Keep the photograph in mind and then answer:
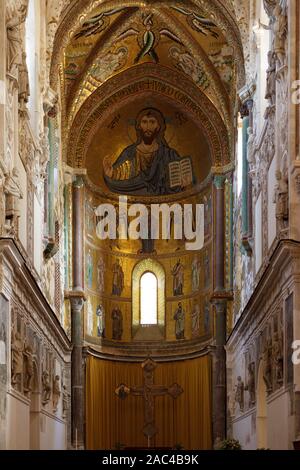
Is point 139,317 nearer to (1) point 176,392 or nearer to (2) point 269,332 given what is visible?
(1) point 176,392

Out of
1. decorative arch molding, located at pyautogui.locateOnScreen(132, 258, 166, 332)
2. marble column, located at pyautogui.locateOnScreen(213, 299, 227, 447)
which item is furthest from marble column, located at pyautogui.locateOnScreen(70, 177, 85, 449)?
marble column, located at pyautogui.locateOnScreen(213, 299, 227, 447)

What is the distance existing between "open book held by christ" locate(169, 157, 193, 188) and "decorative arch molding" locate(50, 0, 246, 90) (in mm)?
8035

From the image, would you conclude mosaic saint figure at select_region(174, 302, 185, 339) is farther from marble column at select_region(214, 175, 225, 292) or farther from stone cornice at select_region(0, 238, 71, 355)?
stone cornice at select_region(0, 238, 71, 355)

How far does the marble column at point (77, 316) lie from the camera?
36719mm

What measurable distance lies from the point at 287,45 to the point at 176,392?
19.5 meters

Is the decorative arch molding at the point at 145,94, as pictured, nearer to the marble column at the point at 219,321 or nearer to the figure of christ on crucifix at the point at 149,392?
the marble column at the point at 219,321

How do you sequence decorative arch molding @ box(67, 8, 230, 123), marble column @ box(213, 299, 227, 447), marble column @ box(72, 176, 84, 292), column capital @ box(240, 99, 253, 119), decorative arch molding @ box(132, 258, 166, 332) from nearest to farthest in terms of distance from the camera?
column capital @ box(240, 99, 253, 119)
decorative arch molding @ box(67, 8, 230, 123)
marble column @ box(213, 299, 227, 447)
marble column @ box(72, 176, 84, 292)
decorative arch molding @ box(132, 258, 166, 332)

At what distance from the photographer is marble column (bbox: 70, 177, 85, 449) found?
1446 inches

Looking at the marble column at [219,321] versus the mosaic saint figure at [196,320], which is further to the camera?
the mosaic saint figure at [196,320]

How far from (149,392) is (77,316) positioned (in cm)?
435

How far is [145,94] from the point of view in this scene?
39.5 m

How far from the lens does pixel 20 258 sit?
22.0 m

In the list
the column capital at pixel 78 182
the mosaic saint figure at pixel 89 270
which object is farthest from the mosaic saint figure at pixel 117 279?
the column capital at pixel 78 182

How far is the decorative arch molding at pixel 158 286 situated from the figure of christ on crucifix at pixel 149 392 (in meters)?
2.20
